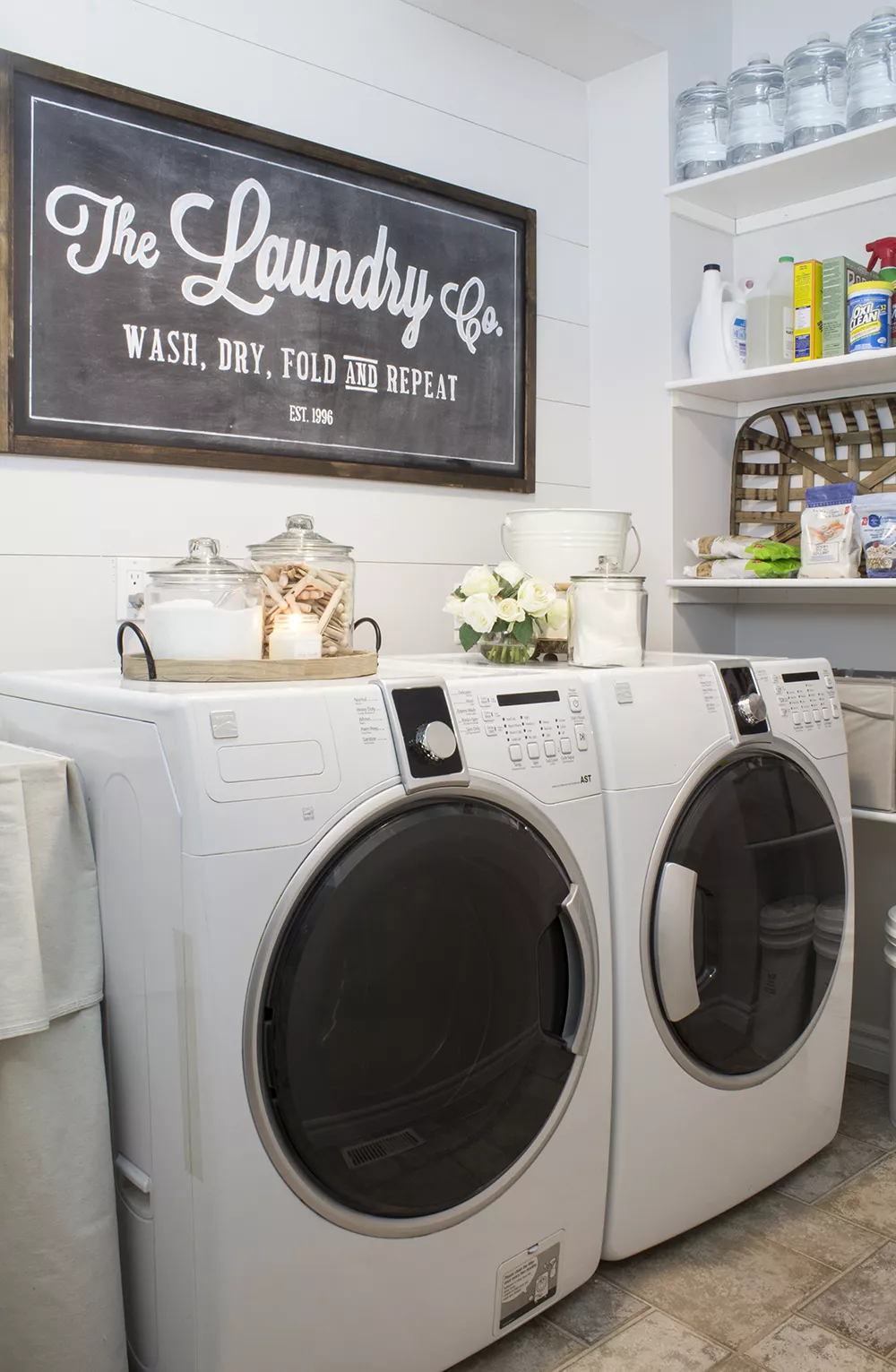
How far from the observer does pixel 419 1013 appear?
4.69ft

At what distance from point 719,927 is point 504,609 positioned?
67 cm

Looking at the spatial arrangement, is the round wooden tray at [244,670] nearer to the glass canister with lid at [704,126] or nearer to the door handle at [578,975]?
the door handle at [578,975]

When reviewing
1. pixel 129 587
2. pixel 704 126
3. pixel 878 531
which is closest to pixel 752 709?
pixel 878 531

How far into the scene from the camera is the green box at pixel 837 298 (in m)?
2.36

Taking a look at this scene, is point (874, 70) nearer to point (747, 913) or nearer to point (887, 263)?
point (887, 263)

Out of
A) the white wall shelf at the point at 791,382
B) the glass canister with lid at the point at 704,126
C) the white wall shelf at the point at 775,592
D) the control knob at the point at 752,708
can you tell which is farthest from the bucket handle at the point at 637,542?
the glass canister with lid at the point at 704,126

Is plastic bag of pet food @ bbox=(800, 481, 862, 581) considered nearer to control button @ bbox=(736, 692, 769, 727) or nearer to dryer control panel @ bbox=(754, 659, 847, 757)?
dryer control panel @ bbox=(754, 659, 847, 757)

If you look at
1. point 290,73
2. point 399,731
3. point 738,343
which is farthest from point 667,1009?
point 290,73

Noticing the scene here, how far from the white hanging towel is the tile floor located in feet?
1.81

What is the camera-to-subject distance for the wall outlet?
1945 mm

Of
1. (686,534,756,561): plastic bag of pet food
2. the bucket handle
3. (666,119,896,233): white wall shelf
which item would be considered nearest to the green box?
(666,119,896,233): white wall shelf

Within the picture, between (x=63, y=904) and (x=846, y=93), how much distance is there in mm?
2252

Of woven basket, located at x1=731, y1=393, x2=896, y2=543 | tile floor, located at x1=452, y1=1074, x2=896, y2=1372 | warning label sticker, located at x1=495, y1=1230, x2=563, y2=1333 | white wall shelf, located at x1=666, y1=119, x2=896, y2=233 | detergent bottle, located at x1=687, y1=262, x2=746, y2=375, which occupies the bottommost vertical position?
tile floor, located at x1=452, y1=1074, x2=896, y2=1372

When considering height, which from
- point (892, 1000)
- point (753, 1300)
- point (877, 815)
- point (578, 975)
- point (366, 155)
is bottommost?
point (753, 1300)
